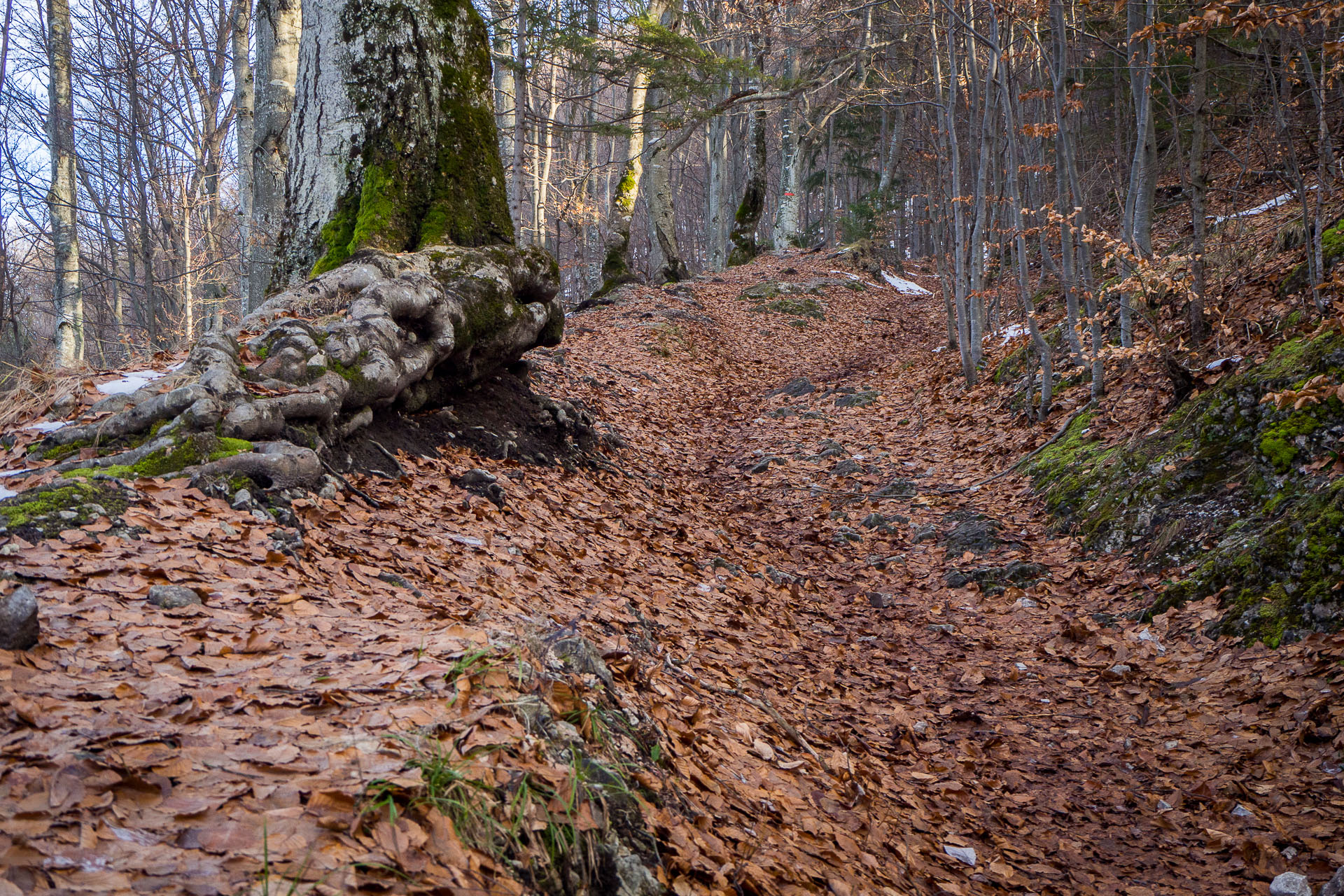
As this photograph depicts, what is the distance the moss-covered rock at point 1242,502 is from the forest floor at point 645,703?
241 mm

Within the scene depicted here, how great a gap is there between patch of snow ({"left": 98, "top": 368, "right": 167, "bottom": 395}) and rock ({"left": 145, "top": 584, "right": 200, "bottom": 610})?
2.15 metres

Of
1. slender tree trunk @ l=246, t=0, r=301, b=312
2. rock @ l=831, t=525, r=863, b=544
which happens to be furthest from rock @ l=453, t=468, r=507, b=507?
slender tree trunk @ l=246, t=0, r=301, b=312

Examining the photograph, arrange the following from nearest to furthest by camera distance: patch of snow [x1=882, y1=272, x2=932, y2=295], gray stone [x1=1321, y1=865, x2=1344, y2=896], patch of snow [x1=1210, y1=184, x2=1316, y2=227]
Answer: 1. gray stone [x1=1321, y1=865, x2=1344, y2=896]
2. patch of snow [x1=1210, y1=184, x2=1316, y2=227]
3. patch of snow [x1=882, y1=272, x2=932, y2=295]

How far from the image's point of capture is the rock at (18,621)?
6.93 feet

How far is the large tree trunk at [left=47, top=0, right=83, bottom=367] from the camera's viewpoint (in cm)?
1161

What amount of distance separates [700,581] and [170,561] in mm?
3342

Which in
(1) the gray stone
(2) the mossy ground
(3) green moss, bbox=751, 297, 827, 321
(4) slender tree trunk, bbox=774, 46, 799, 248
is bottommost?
(1) the gray stone

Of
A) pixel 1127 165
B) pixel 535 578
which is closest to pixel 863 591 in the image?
pixel 535 578

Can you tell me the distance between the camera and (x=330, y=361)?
472 cm

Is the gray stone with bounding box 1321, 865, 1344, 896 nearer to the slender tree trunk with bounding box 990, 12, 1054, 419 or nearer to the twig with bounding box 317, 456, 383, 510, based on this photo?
the twig with bounding box 317, 456, 383, 510

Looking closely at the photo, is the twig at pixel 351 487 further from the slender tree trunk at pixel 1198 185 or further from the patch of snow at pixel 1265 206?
the patch of snow at pixel 1265 206

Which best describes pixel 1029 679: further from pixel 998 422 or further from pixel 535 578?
pixel 998 422

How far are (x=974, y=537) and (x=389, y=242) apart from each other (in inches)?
216

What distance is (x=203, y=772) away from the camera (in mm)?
1817
